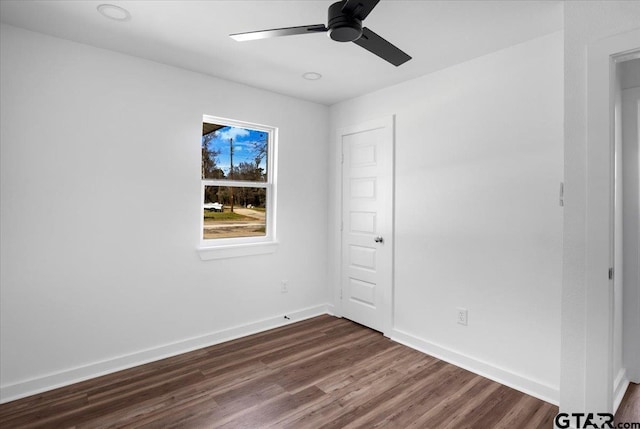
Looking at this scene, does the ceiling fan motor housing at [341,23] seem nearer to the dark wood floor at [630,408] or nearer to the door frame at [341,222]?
the door frame at [341,222]

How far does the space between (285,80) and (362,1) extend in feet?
6.66

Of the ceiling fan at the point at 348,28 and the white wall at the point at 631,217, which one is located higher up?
the ceiling fan at the point at 348,28

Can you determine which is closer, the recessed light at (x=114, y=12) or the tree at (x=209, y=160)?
the recessed light at (x=114, y=12)

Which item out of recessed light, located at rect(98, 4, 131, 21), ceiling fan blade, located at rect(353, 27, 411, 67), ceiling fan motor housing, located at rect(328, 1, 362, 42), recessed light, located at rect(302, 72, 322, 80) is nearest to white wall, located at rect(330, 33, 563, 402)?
recessed light, located at rect(302, 72, 322, 80)

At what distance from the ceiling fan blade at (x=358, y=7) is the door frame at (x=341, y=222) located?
6.42ft

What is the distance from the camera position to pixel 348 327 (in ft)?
12.2

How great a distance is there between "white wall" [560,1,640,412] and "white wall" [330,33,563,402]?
0.39m

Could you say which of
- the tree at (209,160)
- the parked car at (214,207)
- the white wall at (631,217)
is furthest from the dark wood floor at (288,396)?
the tree at (209,160)

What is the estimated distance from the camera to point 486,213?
2.72 m

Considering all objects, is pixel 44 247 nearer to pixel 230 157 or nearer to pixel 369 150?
pixel 230 157

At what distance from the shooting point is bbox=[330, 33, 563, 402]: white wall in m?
2.38

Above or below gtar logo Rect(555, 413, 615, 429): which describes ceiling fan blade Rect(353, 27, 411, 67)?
above

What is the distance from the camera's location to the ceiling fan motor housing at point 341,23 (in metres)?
1.55

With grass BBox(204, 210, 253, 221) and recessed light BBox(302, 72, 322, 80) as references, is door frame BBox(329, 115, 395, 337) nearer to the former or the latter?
recessed light BBox(302, 72, 322, 80)
